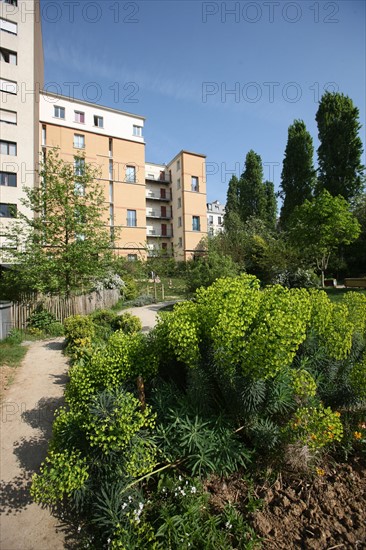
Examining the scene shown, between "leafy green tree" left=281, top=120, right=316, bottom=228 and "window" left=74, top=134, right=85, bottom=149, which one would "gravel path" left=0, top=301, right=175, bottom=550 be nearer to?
"window" left=74, top=134, right=85, bottom=149

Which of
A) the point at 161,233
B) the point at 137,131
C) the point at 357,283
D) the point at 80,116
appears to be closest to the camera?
the point at 357,283

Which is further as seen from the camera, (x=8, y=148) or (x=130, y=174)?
(x=130, y=174)

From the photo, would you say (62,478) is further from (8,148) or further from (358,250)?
(358,250)

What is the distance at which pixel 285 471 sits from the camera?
2.59m

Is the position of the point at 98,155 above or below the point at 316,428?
above

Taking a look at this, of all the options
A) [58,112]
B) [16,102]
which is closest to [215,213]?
[58,112]

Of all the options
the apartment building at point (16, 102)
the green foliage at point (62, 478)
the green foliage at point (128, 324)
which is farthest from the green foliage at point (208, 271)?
the apartment building at point (16, 102)

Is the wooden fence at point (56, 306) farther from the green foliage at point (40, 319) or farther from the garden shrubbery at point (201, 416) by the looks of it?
the garden shrubbery at point (201, 416)

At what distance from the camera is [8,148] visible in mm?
18531

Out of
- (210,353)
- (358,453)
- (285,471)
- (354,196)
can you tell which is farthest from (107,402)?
(354,196)

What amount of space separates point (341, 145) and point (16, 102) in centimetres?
2631

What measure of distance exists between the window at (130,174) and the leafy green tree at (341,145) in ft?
61.7

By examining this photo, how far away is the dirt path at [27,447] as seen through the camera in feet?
7.36

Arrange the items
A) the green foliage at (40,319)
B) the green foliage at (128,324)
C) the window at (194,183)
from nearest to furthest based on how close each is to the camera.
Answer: the green foliage at (128,324) < the green foliage at (40,319) < the window at (194,183)
